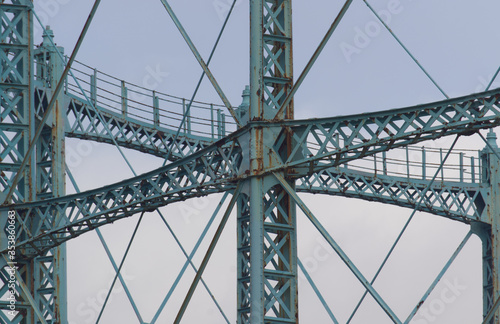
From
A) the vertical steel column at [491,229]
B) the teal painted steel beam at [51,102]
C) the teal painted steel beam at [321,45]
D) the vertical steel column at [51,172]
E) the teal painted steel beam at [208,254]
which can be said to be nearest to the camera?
the teal painted steel beam at [321,45]

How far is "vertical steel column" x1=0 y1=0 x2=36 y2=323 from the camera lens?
30.1 metres

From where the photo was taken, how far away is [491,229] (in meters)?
43.7

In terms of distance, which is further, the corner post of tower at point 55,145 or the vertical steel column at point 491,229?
the vertical steel column at point 491,229

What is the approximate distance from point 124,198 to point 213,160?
8.83 feet

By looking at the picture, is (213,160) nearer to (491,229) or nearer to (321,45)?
(321,45)

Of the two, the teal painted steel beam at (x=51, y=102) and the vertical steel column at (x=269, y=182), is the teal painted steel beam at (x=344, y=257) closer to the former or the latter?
the vertical steel column at (x=269, y=182)

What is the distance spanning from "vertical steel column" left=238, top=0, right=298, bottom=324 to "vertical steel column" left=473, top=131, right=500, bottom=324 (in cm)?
2009

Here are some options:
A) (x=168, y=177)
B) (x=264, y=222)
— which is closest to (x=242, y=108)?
(x=168, y=177)

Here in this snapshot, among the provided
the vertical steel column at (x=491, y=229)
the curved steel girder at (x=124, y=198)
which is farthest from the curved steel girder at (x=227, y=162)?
the vertical steel column at (x=491, y=229)

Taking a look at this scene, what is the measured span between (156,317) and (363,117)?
4.85m

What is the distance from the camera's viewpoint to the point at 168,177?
2591 cm

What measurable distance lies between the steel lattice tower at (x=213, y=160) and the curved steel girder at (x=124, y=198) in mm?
23

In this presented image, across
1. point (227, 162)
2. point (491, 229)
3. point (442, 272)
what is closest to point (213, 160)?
point (227, 162)

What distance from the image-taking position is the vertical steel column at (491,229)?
43531 millimetres
